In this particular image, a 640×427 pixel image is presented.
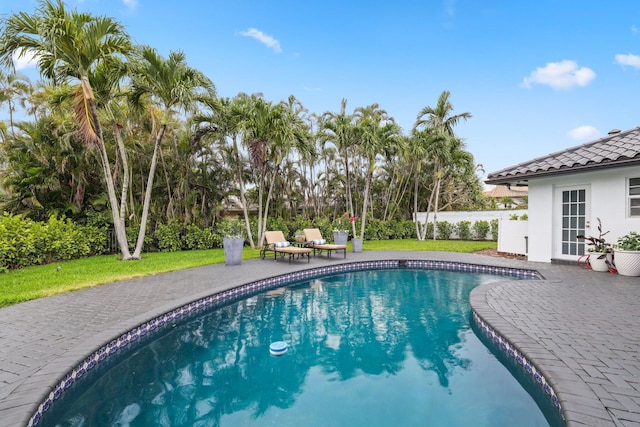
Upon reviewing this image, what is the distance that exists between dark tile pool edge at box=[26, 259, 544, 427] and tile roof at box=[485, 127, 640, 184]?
291 centimetres

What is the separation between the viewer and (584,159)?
8.77 m

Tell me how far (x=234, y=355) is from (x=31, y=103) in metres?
17.4

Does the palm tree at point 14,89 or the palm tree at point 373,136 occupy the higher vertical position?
the palm tree at point 14,89

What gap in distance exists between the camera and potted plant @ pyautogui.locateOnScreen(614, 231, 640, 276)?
7520mm

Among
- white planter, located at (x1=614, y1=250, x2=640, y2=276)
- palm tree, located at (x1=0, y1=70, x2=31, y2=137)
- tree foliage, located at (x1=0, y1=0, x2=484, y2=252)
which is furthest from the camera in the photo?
palm tree, located at (x1=0, y1=70, x2=31, y2=137)

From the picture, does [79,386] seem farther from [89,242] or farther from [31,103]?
[31,103]

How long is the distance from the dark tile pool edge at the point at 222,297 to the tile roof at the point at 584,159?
2.91 m

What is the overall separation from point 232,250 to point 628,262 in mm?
10223

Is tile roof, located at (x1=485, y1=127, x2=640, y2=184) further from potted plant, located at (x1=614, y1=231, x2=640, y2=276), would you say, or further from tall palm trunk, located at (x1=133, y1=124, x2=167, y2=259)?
tall palm trunk, located at (x1=133, y1=124, x2=167, y2=259)

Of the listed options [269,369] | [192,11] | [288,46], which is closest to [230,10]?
[192,11]

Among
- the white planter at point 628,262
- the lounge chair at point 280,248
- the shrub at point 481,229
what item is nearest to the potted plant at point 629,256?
the white planter at point 628,262

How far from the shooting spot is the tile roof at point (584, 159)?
26.2 feet

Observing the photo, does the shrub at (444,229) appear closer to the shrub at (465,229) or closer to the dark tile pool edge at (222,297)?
the shrub at (465,229)

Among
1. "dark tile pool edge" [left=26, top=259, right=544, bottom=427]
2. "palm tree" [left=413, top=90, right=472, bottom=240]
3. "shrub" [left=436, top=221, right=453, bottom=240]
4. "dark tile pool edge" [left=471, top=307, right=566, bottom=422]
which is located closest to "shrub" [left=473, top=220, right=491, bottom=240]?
"shrub" [left=436, top=221, right=453, bottom=240]
